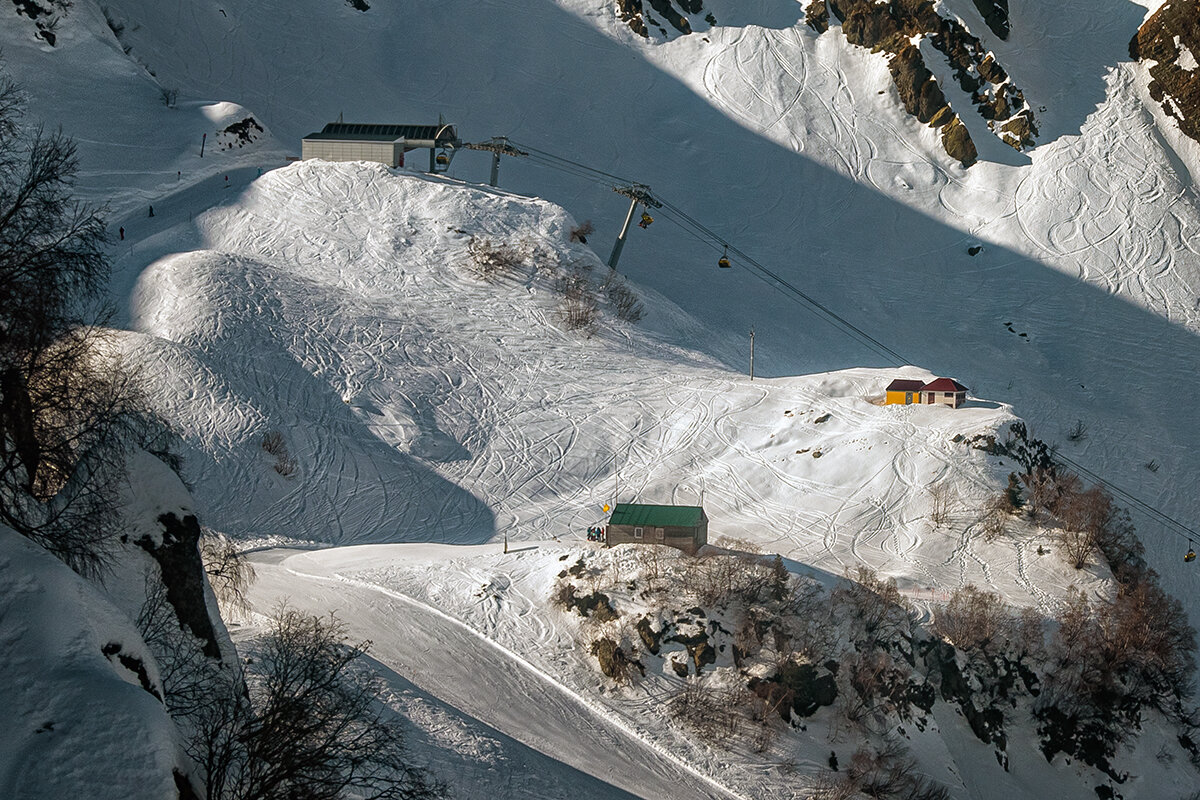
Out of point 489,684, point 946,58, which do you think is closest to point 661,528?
point 489,684

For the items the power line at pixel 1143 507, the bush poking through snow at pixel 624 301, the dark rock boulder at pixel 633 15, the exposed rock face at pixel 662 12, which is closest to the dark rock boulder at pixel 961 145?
the exposed rock face at pixel 662 12

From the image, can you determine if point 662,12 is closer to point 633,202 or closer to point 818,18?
point 818,18

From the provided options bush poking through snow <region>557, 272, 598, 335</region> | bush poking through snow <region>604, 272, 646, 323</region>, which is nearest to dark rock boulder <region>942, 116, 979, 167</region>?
bush poking through snow <region>604, 272, 646, 323</region>

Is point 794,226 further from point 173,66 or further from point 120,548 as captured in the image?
point 120,548

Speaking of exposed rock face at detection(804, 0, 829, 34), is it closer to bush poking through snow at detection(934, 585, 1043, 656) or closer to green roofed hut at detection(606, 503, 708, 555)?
green roofed hut at detection(606, 503, 708, 555)

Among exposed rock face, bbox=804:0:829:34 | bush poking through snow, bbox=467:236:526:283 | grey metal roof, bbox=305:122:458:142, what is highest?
exposed rock face, bbox=804:0:829:34

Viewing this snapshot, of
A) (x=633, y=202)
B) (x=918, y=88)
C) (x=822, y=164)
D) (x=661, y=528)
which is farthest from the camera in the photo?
(x=918, y=88)
